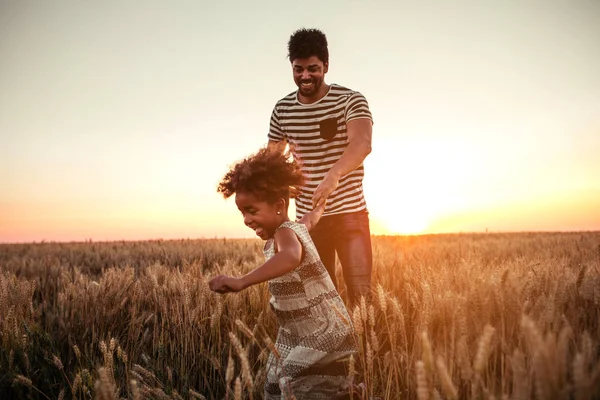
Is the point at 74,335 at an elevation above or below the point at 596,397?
below

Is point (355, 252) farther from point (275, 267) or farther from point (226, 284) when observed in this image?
point (226, 284)

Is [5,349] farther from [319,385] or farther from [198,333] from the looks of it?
[319,385]

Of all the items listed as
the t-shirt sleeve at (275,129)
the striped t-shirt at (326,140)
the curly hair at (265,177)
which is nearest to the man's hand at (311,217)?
the curly hair at (265,177)

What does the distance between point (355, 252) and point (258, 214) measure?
2.92ft

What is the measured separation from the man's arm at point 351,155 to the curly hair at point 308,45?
0.49 m

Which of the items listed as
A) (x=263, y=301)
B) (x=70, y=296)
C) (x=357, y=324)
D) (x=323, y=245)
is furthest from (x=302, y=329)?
(x=70, y=296)

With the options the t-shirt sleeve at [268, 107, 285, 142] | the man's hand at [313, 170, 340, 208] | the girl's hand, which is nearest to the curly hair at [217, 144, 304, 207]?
the man's hand at [313, 170, 340, 208]

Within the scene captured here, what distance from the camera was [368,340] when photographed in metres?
2.48

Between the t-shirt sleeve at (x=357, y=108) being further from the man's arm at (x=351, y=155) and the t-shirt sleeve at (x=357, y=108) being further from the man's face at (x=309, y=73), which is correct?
the man's face at (x=309, y=73)

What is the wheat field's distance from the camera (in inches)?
43.1

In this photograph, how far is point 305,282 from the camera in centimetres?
205

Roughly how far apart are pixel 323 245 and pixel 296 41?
134 cm

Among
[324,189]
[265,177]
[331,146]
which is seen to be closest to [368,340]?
[324,189]

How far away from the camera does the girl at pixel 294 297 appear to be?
1.94 meters
